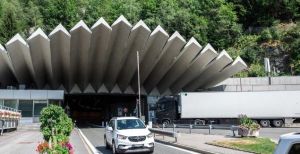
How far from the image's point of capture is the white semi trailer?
44.8 meters

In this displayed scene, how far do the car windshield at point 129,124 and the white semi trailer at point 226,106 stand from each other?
26.5m

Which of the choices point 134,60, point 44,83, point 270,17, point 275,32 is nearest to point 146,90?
point 134,60

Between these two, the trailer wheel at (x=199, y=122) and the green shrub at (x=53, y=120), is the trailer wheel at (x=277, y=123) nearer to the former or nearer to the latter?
the trailer wheel at (x=199, y=122)

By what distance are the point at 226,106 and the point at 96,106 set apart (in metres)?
51.4

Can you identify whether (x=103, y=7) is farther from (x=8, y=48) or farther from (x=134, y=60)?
(x=8, y=48)

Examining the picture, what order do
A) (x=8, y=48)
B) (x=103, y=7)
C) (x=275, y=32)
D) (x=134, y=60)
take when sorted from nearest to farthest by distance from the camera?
(x=8, y=48) < (x=134, y=60) < (x=275, y=32) < (x=103, y=7)

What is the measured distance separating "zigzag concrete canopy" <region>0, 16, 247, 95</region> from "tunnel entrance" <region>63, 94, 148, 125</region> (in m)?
10.7

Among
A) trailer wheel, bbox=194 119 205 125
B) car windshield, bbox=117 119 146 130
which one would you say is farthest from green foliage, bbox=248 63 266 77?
car windshield, bbox=117 119 146 130

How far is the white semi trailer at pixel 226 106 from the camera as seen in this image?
44.8 m

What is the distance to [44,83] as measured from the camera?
66.0 meters

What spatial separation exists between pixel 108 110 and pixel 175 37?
131 feet

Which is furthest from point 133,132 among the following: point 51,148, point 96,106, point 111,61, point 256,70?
point 96,106

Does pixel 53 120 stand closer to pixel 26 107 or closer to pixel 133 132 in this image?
pixel 133 132

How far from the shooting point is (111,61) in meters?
58.6
